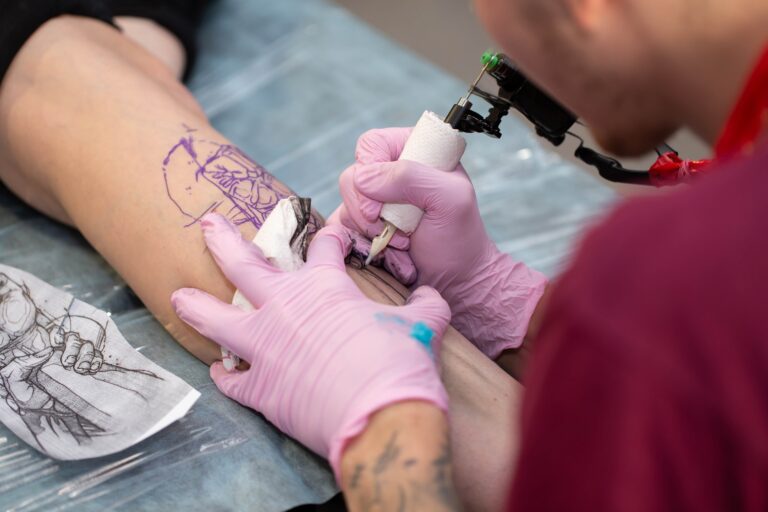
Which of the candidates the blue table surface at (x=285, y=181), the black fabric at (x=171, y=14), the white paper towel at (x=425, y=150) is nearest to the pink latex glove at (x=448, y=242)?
the white paper towel at (x=425, y=150)

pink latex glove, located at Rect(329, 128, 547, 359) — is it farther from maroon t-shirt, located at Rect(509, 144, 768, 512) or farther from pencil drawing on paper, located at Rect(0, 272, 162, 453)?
maroon t-shirt, located at Rect(509, 144, 768, 512)

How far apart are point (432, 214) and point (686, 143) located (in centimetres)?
170

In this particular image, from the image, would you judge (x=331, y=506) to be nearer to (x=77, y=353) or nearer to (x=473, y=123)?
(x=77, y=353)

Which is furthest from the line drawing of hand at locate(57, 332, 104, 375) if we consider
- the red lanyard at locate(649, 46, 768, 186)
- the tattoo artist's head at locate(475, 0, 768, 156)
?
the red lanyard at locate(649, 46, 768, 186)

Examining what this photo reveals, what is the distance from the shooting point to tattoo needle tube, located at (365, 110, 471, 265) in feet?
3.77

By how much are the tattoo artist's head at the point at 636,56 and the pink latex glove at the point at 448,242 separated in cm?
34

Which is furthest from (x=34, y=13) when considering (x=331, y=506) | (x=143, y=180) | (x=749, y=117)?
(x=749, y=117)

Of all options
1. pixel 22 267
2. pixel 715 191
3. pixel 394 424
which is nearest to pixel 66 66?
pixel 22 267

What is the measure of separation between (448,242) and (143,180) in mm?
481

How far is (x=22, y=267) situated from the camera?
Result: 4.51 ft

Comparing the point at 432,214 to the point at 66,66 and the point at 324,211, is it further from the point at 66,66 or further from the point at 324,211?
the point at 66,66

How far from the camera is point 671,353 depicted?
0.50m

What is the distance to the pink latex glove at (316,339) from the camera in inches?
35.1

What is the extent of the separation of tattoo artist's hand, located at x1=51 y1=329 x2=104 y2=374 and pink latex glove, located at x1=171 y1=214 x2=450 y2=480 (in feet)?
0.43
